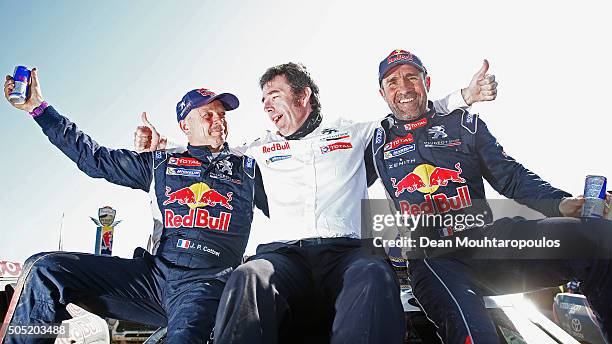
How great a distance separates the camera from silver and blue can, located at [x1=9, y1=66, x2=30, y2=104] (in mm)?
3180

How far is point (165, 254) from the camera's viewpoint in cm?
290

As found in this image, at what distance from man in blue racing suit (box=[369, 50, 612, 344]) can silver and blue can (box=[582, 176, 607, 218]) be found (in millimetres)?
Answer: 44

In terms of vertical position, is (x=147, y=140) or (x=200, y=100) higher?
(x=200, y=100)

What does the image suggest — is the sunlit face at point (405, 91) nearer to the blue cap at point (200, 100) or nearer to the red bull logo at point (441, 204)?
the red bull logo at point (441, 204)

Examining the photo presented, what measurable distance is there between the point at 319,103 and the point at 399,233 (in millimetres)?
1084

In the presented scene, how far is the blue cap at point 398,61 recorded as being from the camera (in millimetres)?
3057

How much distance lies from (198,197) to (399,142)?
4.72 feet

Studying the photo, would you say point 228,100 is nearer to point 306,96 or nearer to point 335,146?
point 306,96

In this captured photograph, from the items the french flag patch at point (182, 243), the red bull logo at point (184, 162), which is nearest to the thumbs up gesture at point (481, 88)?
the red bull logo at point (184, 162)

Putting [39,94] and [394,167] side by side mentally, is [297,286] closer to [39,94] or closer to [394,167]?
[394,167]

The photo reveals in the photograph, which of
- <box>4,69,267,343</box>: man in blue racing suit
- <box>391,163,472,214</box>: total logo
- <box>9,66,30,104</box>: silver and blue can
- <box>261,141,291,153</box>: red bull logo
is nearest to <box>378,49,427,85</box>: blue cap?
<box>391,163,472,214</box>: total logo

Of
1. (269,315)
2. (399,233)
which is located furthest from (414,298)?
(269,315)

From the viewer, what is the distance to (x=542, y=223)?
2.29 meters

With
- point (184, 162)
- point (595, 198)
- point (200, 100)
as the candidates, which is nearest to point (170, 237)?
point (184, 162)
